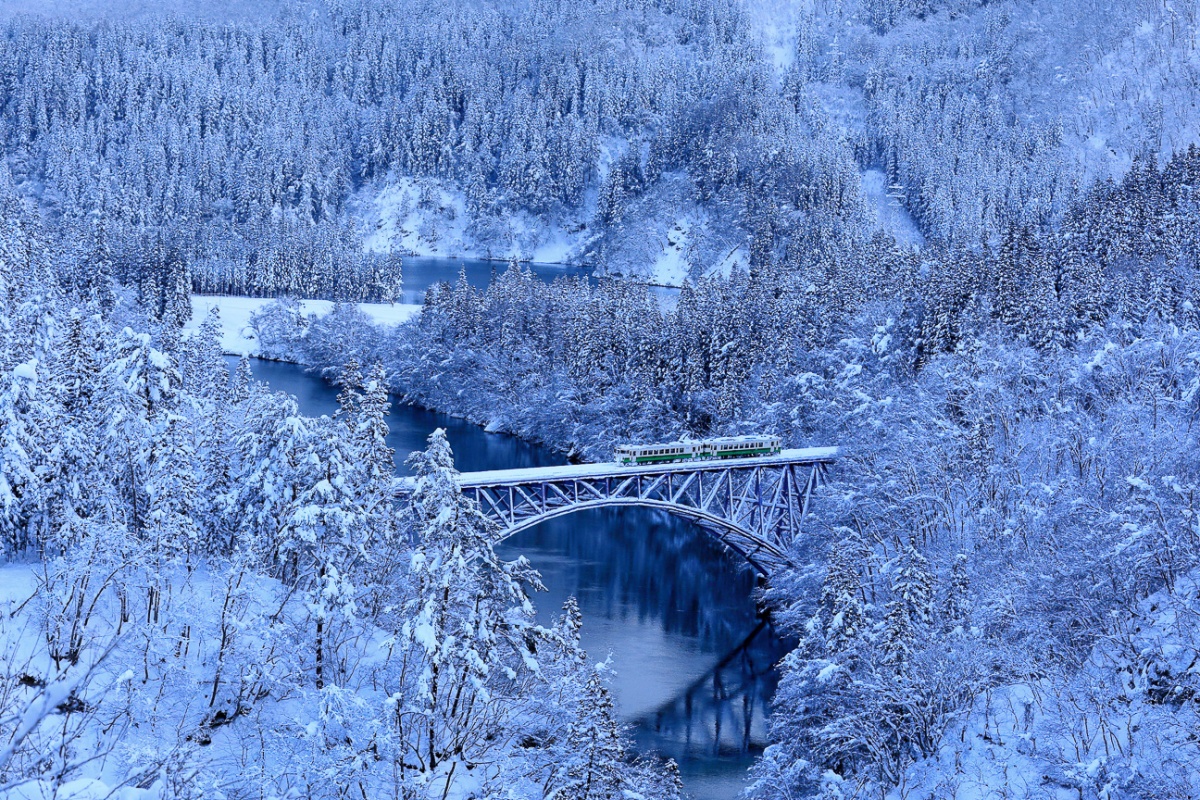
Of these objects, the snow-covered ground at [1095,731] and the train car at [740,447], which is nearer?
the snow-covered ground at [1095,731]

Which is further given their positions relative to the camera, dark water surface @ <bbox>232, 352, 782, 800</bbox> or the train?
the train

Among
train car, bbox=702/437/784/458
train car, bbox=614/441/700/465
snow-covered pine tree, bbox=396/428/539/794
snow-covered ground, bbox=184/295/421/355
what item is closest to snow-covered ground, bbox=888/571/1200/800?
snow-covered pine tree, bbox=396/428/539/794

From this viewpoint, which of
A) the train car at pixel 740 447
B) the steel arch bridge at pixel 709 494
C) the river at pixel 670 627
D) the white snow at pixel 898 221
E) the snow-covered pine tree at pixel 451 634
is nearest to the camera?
the snow-covered pine tree at pixel 451 634

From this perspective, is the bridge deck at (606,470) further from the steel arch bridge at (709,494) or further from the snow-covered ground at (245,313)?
the snow-covered ground at (245,313)

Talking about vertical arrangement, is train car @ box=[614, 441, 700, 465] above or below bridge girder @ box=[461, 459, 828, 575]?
above

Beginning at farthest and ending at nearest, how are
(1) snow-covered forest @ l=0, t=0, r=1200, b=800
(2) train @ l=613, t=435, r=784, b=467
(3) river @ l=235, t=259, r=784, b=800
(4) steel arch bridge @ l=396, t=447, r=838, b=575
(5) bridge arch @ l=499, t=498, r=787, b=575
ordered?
(2) train @ l=613, t=435, r=784, b=467 → (5) bridge arch @ l=499, t=498, r=787, b=575 → (4) steel arch bridge @ l=396, t=447, r=838, b=575 → (3) river @ l=235, t=259, r=784, b=800 → (1) snow-covered forest @ l=0, t=0, r=1200, b=800

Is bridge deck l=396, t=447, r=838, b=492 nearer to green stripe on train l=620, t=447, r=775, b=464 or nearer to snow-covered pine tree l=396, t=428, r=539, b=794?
green stripe on train l=620, t=447, r=775, b=464

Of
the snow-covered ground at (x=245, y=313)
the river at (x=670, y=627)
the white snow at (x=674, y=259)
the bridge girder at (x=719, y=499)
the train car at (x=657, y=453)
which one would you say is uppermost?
the white snow at (x=674, y=259)

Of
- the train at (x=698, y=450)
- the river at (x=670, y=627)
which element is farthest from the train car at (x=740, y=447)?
the river at (x=670, y=627)

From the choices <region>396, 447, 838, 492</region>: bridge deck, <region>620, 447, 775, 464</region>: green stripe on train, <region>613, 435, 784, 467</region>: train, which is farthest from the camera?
<region>620, 447, 775, 464</region>: green stripe on train
